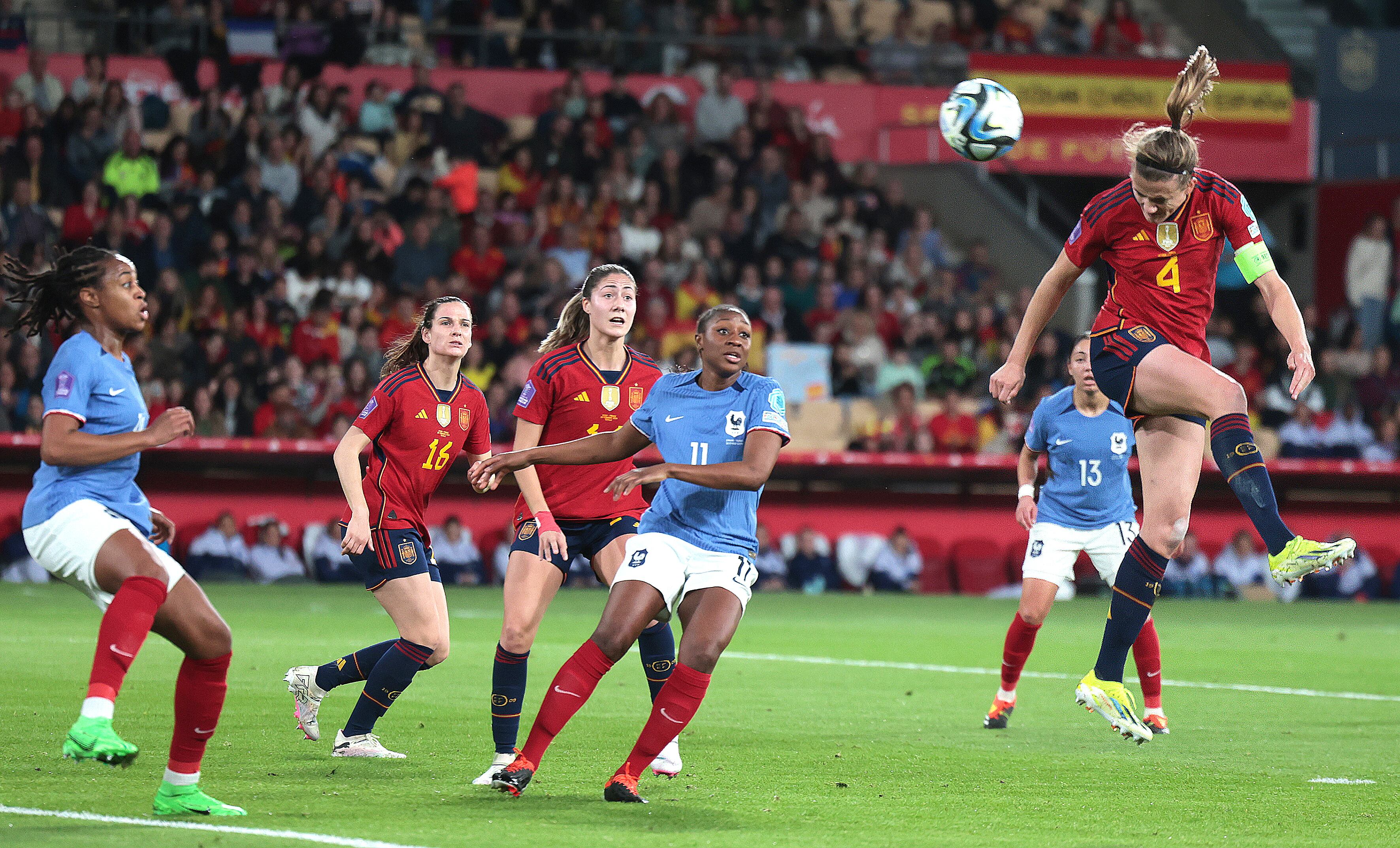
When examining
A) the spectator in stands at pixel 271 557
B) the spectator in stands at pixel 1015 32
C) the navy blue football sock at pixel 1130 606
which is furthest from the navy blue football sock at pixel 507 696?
the spectator in stands at pixel 1015 32

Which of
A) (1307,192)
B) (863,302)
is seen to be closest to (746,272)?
(863,302)

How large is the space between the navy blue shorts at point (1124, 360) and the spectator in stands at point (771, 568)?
12.6m

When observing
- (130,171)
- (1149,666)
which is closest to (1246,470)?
(1149,666)

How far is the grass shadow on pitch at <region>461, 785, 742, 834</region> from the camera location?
21.5 ft

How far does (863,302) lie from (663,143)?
12.2ft

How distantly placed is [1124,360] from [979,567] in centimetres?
1365

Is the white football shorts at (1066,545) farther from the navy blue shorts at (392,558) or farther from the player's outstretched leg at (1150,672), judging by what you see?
the navy blue shorts at (392,558)

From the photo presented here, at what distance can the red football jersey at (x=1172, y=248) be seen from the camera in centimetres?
727

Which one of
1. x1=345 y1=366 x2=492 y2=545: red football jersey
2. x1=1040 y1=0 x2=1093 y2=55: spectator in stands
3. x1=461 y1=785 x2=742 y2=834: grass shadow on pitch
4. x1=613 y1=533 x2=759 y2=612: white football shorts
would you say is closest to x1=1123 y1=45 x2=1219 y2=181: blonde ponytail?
x1=613 y1=533 x2=759 y2=612: white football shorts

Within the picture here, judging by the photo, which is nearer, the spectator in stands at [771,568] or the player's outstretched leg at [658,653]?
the player's outstretched leg at [658,653]

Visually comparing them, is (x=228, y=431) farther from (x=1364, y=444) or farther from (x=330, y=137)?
(x=1364, y=444)

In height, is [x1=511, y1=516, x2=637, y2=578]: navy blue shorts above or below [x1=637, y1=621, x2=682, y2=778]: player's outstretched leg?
above

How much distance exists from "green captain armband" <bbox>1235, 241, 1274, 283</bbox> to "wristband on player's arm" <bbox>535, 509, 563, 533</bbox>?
311 cm

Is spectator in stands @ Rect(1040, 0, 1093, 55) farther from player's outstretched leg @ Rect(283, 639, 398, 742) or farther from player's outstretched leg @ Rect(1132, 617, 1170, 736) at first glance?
player's outstretched leg @ Rect(283, 639, 398, 742)
